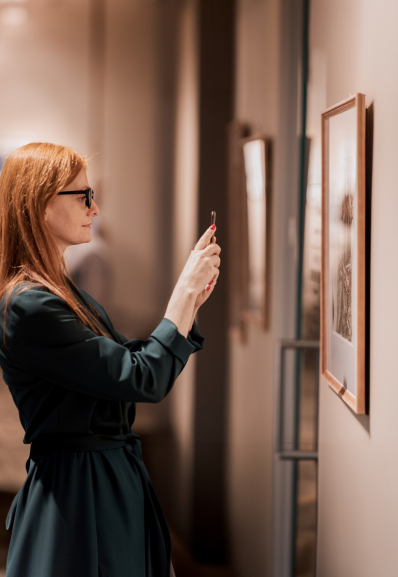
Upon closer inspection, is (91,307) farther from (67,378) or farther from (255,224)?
(255,224)

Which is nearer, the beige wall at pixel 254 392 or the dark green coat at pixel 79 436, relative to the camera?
the dark green coat at pixel 79 436

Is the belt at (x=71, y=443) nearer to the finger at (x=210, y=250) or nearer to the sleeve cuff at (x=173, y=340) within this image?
the sleeve cuff at (x=173, y=340)

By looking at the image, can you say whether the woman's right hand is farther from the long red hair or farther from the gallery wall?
the gallery wall

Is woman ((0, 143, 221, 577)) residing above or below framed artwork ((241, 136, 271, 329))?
below

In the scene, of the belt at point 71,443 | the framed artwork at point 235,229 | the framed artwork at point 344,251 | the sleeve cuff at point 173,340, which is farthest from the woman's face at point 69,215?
the framed artwork at point 235,229

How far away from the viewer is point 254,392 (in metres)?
1.85

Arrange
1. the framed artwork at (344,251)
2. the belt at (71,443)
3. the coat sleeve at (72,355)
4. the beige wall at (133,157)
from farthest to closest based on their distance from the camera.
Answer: the beige wall at (133,157) < the framed artwork at (344,251) < the belt at (71,443) < the coat sleeve at (72,355)

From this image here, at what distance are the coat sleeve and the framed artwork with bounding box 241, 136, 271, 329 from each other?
0.87 metres

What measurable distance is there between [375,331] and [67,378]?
0.65m

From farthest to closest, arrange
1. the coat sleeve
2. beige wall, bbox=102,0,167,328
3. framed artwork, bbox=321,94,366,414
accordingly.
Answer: beige wall, bbox=102,0,167,328 < framed artwork, bbox=321,94,366,414 < the coat sleeve

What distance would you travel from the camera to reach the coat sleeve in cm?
94

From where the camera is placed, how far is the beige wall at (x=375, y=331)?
107cm

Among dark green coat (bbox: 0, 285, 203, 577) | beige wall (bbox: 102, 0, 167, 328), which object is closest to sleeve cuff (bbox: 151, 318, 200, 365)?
dark green coat (bbox: 0, 285, 203, 577)

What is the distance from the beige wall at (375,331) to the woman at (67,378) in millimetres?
363
